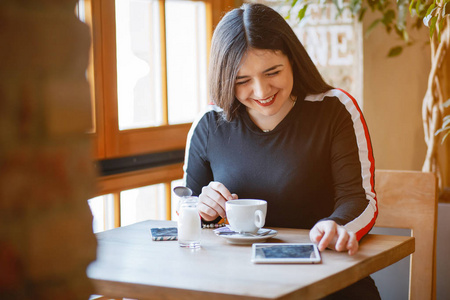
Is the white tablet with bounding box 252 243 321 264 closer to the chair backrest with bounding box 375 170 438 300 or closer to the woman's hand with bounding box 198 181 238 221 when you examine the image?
the woman's hand with bounding box 198 181 238 221

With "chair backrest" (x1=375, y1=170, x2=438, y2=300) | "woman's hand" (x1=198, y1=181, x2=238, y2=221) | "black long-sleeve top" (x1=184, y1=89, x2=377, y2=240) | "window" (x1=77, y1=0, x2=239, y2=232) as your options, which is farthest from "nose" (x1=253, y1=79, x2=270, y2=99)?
"window" (x1=77, y1=0, x2=239, y2=232)

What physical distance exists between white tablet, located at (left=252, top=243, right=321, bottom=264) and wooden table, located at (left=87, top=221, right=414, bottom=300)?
2 centimetres

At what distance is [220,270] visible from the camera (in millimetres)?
1273

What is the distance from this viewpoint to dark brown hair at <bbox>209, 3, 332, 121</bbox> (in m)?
1.78

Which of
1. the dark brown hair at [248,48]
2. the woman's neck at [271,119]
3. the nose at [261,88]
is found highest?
the dark brown hair at [248,48]

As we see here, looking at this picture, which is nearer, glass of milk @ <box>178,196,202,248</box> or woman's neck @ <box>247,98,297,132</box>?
glass of milk @ <box>178,196,202,248</box>

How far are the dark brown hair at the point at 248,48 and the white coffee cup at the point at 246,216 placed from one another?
441 mm

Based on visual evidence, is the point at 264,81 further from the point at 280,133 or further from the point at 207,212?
the point at 207,212

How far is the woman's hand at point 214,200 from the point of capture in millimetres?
1630

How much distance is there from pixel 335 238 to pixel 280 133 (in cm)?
48

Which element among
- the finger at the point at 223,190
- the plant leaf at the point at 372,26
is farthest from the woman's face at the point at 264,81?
the plant leaf at the point at 372,26

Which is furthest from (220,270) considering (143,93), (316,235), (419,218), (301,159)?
(143,93)

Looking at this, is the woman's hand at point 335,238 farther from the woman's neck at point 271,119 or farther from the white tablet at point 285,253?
the woman's neck at point 271,119

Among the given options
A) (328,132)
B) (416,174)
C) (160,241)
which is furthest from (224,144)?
(416,174)
